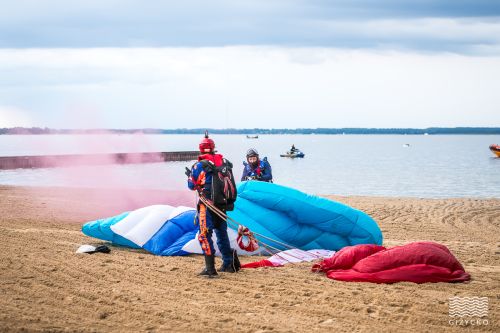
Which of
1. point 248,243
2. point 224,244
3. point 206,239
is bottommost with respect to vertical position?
point 248,243

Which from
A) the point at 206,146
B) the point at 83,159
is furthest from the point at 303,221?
the point at 83,159

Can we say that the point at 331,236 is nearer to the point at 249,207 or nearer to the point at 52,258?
the point at 249,207

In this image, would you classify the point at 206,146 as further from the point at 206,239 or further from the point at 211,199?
the point at 206,239

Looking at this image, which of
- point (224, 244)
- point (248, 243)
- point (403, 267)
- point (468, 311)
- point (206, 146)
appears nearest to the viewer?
point (468, 311)

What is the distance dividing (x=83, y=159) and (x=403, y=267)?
5332 centimetres

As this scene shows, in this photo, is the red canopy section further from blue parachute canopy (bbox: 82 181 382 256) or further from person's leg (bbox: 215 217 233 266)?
blue parachute canopy (bbox: 82 181 382 256)

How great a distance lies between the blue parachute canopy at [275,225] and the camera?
10336mm

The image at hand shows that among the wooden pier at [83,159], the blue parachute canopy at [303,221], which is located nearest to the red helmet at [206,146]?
the blue parachute canopy at [303,221]

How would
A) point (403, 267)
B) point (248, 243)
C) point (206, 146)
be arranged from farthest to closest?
point (248, 243) < point (206, 146) < point (403, 267)

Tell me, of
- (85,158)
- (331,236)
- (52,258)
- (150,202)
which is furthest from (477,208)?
(85,158)

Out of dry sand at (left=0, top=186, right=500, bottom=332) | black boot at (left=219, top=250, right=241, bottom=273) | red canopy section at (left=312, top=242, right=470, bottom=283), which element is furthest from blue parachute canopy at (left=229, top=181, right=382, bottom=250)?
red canopy section at (left=312, top=242, right=470, bottom=283)

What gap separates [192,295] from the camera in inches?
299

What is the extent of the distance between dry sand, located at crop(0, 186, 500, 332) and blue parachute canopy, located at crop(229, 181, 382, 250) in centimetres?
116

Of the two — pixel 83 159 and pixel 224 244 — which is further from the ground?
pixel 224 244
